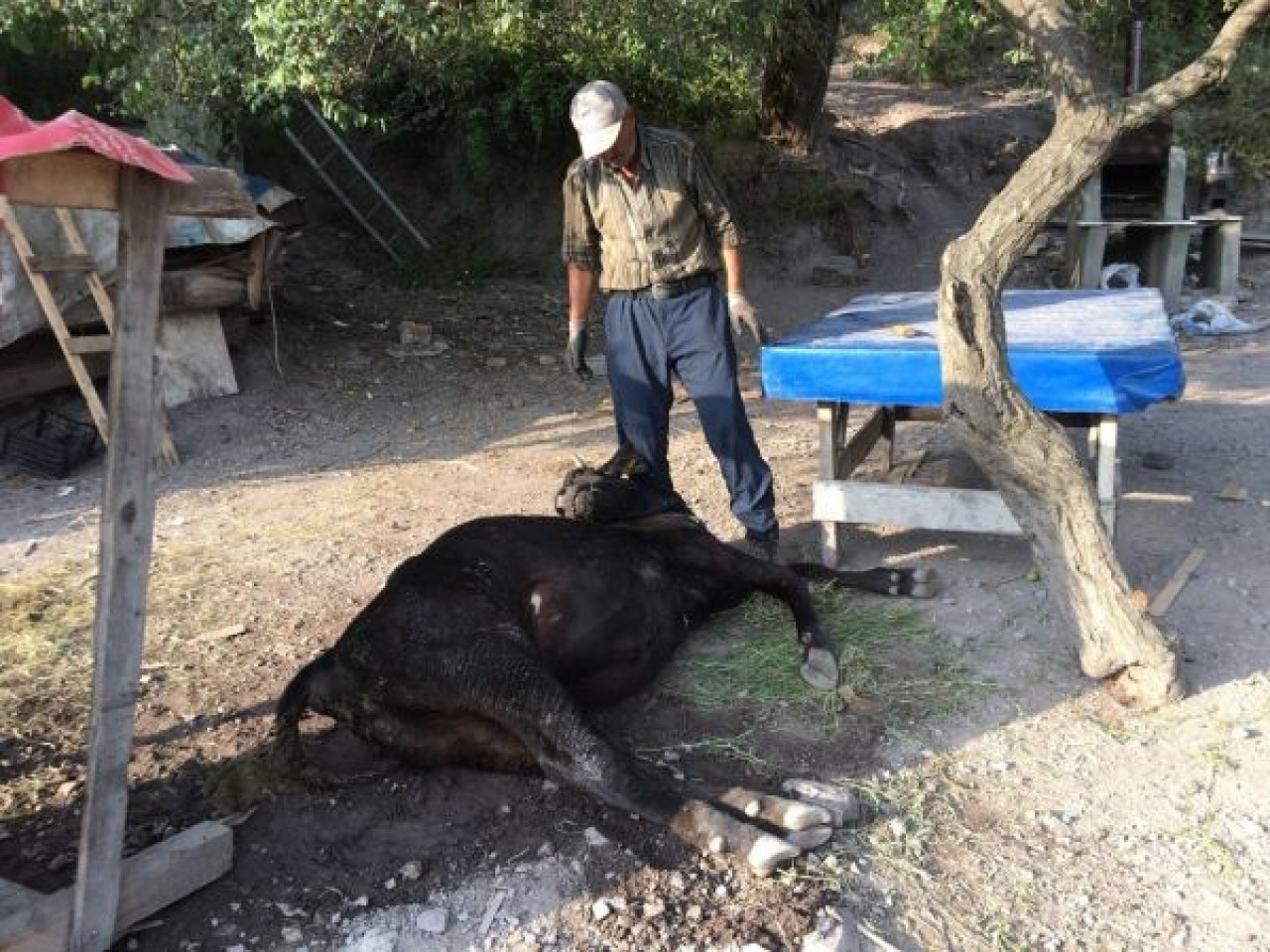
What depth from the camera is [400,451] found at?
6.99 m

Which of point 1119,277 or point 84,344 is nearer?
→ point 84,344

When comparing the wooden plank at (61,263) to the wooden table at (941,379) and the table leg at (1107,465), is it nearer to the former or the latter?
the wooden table at (941,379)

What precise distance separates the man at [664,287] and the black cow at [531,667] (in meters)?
0.86

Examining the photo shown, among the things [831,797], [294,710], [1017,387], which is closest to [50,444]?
[294,710]

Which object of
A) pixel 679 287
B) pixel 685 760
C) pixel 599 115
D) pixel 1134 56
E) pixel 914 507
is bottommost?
pixel 685 760

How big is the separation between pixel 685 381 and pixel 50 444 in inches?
171

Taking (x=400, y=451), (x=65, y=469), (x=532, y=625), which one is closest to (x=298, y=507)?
(x=400, y=451)

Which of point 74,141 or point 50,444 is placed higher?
point 74,141

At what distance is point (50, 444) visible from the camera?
21.6ft

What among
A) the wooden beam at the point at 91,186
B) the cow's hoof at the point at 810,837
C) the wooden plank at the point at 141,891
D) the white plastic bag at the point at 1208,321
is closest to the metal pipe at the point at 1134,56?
the white plastic bag at the point at 1208,321

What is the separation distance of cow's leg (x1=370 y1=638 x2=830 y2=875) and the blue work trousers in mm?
1472

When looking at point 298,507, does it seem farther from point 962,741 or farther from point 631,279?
point 962,741

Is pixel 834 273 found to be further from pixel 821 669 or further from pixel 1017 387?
pixel 821 669

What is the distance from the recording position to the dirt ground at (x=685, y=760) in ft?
8.38
